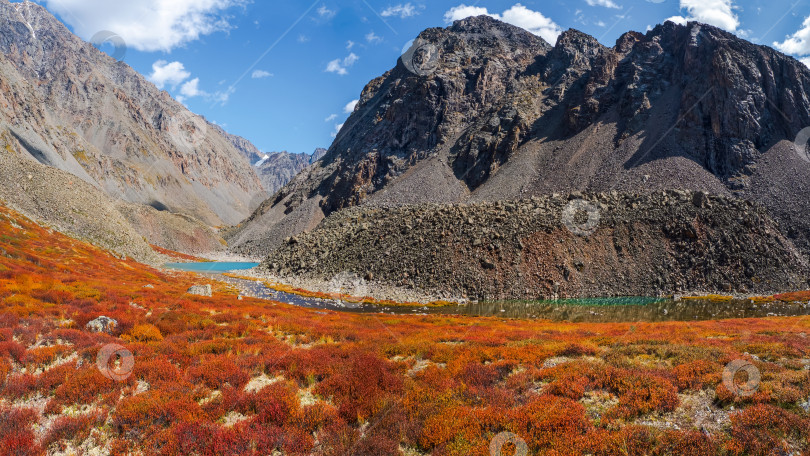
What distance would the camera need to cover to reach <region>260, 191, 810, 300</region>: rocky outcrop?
47.8 m

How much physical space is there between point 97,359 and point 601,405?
15.4m

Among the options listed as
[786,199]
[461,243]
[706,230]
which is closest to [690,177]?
[786,199]

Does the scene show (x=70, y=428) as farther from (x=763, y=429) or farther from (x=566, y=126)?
(x=566, y=126)

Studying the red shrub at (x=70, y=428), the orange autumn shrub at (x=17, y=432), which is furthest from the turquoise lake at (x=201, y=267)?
the red shrub at (x=70, y=428)

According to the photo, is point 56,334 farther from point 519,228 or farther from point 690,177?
point 690,177

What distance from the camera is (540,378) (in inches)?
454

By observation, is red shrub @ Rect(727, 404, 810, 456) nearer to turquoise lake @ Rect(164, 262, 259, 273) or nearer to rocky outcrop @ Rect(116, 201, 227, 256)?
turquoise lake @ Rect(164, 262, 259, 273)
